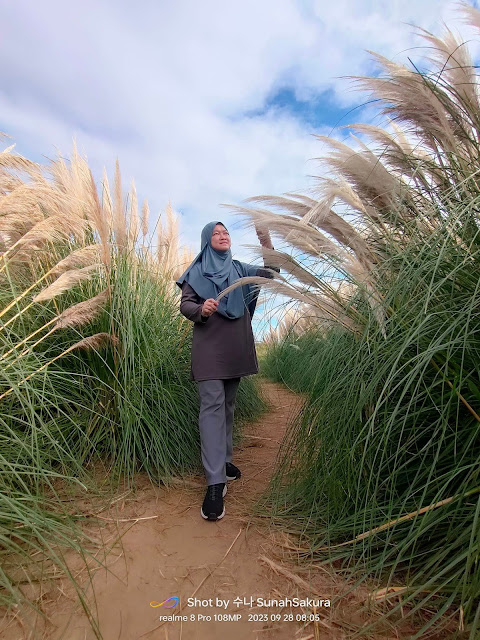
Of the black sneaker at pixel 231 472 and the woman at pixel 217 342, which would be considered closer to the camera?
the woman at pixel 217 342

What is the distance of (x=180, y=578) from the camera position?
1.62m

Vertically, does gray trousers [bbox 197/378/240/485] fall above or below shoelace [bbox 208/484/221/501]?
above

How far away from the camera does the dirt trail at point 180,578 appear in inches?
52.7

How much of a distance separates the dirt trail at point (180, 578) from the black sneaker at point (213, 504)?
42 millimetres

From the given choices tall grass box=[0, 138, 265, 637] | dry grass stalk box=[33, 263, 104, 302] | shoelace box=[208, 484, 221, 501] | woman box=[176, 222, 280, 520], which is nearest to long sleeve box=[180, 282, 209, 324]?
woman box=[176, 222, 280, 520]

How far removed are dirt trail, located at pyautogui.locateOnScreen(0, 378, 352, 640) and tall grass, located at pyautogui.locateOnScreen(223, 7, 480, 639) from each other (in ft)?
0.82

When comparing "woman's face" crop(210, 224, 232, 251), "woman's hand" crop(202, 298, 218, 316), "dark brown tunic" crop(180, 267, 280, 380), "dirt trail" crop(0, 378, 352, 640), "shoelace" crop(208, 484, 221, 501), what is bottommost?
"dirt trail" crop(0, 378, 352, 640)

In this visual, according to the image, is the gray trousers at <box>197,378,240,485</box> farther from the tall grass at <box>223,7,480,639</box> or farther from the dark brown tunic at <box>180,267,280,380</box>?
the tall grass at <box>223,7,480,639</box>

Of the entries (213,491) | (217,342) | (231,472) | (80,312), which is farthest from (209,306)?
(231,472)

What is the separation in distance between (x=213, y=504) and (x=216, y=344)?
0.94 metres

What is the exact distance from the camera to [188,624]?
139 cm

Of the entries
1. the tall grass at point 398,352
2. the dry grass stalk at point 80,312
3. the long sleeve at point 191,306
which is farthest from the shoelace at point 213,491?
the dry grass stalk at point 80,312

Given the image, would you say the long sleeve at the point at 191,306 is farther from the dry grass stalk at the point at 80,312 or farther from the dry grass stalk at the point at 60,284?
the dry grass stalk at the point at 60,284

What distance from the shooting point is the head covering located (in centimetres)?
245
